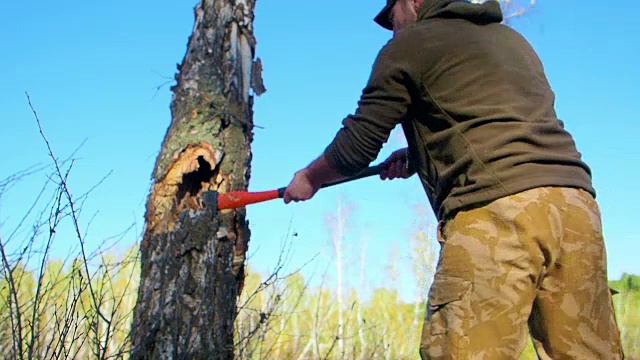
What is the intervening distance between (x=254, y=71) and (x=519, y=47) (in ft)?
9.83

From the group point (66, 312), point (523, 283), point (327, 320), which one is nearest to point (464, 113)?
point (523, 283)

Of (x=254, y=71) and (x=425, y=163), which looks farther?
(x=254, y=71)

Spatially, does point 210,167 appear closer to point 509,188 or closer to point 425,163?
point 425,163

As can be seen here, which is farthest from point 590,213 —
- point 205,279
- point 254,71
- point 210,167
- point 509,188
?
point 254,71

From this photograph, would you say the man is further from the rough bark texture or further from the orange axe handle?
the rough bark texture

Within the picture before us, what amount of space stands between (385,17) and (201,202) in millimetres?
2123

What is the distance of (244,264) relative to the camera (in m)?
4.56

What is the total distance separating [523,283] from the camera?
2.19 m

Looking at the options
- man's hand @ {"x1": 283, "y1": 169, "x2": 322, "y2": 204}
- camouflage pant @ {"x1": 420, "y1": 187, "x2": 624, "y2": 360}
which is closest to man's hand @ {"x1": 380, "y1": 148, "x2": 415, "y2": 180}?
man's hand @ {"x1": 283, "y1": 169, "x2": 322, "y2": 204}

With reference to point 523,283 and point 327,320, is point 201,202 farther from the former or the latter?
point 327,320

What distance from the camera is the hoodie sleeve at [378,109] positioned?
2473 millimetres

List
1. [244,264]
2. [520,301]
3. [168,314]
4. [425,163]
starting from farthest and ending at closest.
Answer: [244,264]
[168,314]
[425,163]
[520,301]

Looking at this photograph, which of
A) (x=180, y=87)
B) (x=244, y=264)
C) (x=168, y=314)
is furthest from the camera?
(x=180, y=87)

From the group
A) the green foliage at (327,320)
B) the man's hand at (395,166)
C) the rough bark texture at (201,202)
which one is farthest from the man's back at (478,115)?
the green foliage at (327,320)
